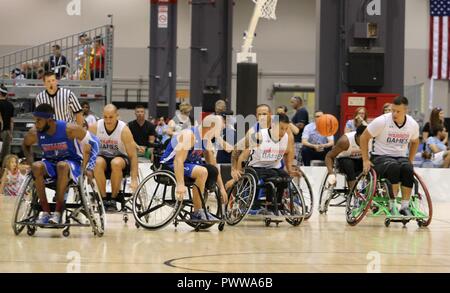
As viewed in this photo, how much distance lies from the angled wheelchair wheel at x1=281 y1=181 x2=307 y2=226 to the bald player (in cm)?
162

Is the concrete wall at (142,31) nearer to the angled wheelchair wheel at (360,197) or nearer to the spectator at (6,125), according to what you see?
the spectator at (6,125)

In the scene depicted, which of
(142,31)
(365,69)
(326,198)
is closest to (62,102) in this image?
(326,198)

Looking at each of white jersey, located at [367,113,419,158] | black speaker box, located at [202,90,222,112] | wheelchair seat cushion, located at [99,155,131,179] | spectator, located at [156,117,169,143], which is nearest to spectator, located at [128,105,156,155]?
spectator, located at [156,117,169,143]

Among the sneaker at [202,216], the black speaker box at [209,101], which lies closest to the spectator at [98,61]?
the black speaker box at [209,101]

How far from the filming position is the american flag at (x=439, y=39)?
29078 millimetres

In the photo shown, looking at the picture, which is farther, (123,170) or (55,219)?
(123,170)

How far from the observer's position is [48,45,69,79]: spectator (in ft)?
60.8

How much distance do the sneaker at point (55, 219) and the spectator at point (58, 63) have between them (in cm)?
1013

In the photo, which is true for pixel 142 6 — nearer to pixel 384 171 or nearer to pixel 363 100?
pixel 363 100

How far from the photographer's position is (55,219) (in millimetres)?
8641

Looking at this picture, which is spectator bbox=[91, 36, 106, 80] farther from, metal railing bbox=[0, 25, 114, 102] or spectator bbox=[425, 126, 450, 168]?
spectator bbox=[425, 126, 450, 168]

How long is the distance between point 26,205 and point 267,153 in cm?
275

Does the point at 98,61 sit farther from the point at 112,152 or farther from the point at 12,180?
the point at 112,152

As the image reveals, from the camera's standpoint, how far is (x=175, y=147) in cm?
954
